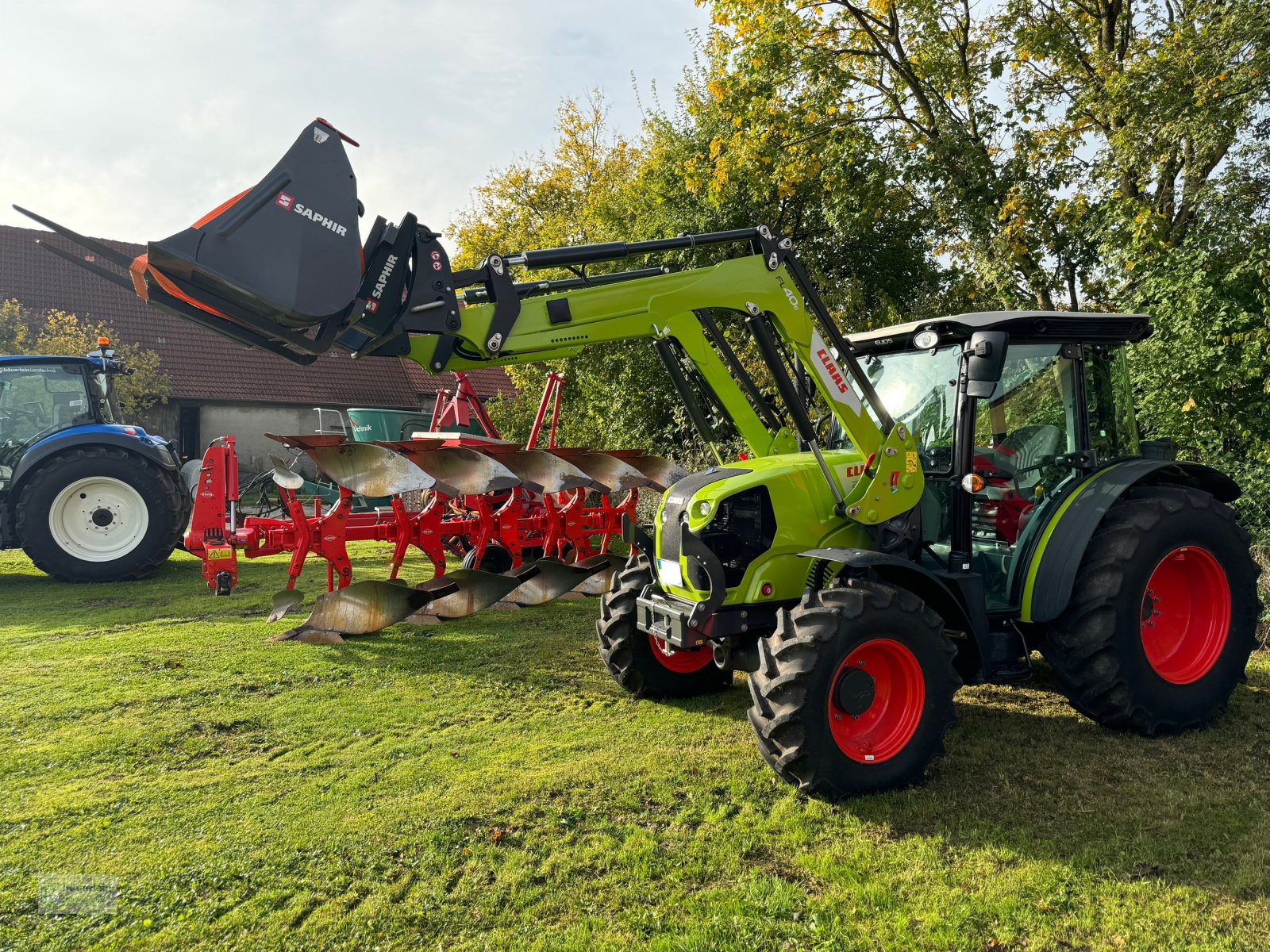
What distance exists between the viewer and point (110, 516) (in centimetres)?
891

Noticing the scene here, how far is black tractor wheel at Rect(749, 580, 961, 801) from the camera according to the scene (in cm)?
331

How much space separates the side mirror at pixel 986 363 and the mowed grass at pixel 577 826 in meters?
1.73

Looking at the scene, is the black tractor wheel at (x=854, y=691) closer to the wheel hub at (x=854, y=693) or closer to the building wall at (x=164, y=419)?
the wheel hub at (x=854, y=693)

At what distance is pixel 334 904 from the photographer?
9.02 feet

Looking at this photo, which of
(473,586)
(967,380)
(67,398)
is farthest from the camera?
(67,398)

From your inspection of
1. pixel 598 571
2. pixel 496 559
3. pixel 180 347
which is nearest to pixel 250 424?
pixel 180 347

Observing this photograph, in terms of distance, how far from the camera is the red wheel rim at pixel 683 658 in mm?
4677

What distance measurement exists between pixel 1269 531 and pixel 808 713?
4.75 metres

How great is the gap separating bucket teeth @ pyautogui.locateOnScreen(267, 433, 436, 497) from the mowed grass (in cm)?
149

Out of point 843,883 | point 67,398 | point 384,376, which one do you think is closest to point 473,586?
point 843,883

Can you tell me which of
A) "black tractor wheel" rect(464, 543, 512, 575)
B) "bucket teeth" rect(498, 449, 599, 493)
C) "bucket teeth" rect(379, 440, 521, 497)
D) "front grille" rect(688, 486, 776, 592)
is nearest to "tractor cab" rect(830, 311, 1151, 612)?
"front grille" rect(688, 486, 776, 592)

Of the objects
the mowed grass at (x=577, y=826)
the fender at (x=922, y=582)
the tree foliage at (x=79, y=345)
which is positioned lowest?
the mowed grass at (x=577, y=826)

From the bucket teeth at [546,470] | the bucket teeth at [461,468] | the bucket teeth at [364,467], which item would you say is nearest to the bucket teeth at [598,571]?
the bucket teeth at [546,470]

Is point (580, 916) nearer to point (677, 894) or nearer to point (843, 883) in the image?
point (677, 894)
